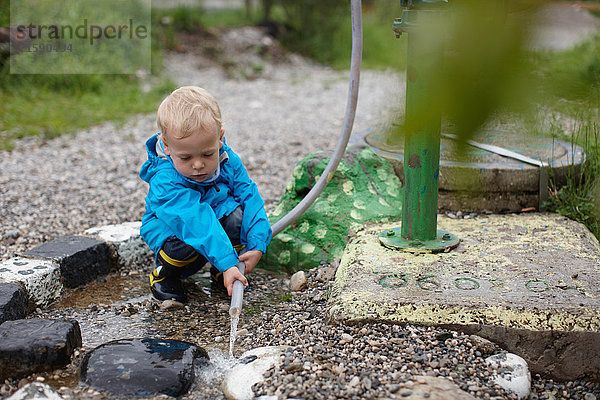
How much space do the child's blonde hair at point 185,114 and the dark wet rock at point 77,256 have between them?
2.18 ft

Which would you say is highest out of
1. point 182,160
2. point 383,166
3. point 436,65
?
point 436,65

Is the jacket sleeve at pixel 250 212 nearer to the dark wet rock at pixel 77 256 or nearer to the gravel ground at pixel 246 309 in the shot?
the gravel ground at pixel 246 309

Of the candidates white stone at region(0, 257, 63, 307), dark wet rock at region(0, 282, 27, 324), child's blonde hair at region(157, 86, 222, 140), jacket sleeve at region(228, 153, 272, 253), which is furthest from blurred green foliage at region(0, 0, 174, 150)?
child's blonde hair at region(157, 86, 222, 140)

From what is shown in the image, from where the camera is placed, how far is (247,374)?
157cm

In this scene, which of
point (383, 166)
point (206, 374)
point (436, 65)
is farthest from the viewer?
point (383, 166)

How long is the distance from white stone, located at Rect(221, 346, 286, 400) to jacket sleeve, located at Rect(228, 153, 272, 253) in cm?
58

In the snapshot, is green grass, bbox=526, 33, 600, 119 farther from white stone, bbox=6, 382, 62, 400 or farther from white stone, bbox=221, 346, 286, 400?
white stone, bbox=6, 382, 62, 400

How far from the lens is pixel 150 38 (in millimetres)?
7281

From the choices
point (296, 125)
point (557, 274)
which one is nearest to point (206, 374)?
point (557, 274)

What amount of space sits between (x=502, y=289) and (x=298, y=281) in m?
0.78

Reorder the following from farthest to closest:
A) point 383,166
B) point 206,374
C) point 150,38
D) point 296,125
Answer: point 150,38 → point 296,125 → point 383,166 → point 206,374

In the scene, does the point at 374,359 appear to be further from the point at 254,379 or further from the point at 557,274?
the point at 557,274

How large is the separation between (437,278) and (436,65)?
140cm

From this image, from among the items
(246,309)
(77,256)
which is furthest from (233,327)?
(77,256)
